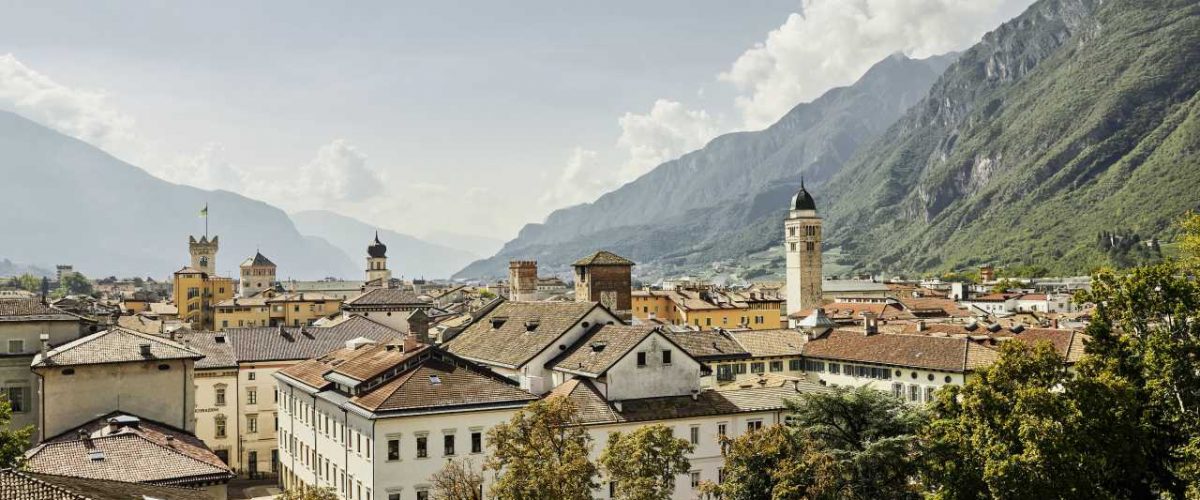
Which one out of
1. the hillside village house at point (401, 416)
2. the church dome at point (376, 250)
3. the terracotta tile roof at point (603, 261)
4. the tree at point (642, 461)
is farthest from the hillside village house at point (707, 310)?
the tree at point (642, 461)

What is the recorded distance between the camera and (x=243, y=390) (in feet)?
222

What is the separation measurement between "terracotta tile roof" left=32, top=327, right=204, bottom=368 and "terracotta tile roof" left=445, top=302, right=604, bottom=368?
17.0 metres

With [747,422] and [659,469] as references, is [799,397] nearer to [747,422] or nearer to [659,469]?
[747,422]

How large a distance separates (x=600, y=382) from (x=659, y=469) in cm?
1689

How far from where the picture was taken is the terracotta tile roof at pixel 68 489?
19438 mm

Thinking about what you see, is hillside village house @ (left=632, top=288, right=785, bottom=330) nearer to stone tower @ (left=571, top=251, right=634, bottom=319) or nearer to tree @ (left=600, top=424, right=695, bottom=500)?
stone tower @ (left=571, top=251, right=634, bottom=319)

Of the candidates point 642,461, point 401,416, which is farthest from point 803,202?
point 642,461

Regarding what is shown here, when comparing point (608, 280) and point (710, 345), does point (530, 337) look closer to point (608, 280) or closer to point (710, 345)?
point (608, 280)

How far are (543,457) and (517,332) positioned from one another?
28.3 m

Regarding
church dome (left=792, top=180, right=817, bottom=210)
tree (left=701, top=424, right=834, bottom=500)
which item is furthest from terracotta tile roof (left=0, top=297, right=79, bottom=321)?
church dome (left=792, top=180, right=817, bottom=210)

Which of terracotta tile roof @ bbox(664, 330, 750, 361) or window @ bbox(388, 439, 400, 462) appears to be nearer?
window @ bbox(388, 439, 400, 462)

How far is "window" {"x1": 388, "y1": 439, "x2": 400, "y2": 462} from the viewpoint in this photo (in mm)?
43594

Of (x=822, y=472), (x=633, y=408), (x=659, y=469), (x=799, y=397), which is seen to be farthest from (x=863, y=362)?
(x=659, y=469)

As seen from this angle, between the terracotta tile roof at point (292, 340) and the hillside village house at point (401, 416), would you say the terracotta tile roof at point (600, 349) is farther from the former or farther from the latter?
the terracotta tile roof at point (292, 340)
